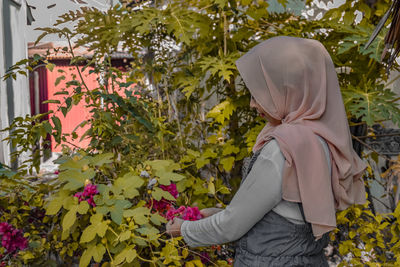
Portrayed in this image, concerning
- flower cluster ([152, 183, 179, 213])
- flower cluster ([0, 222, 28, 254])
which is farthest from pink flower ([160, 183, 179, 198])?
flower cluster ([0, 222, 28, 254])

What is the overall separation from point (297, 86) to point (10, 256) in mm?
1672

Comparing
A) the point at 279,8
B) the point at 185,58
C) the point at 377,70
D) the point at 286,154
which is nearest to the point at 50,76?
the point at 279,8

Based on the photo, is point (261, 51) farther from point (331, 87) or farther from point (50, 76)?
point (50, 76)

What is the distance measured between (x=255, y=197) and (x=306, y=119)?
1.13 ft

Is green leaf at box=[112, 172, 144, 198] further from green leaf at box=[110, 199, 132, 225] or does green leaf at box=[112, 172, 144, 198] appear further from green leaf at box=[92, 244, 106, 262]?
green leaf at box=[92, 244, 106, 262]

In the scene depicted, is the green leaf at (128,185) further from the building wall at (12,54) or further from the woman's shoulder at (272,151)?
the building wall at (12,54)

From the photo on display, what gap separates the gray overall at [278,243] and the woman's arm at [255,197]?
0.06m

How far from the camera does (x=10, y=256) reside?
1.96 meters

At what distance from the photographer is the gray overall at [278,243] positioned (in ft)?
4.62

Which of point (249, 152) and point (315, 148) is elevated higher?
point (315, 148)

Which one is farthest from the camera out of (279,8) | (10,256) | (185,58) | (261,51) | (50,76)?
(50,76)

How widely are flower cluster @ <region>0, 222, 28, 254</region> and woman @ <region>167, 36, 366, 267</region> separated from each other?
1.05 m

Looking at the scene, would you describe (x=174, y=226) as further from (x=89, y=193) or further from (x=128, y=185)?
(x=89, y=193)

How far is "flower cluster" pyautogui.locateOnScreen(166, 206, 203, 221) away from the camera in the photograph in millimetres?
1700
